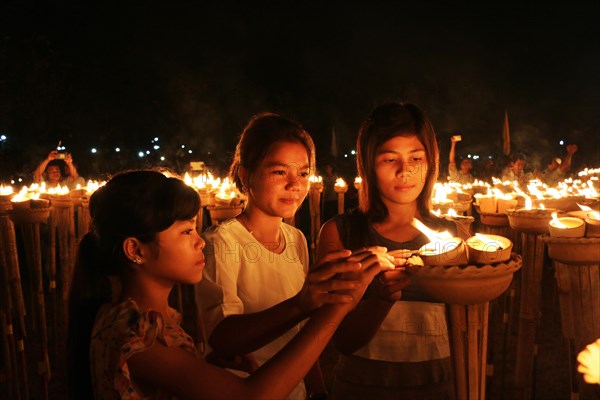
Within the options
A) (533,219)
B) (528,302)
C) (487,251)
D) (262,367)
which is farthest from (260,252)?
(528,302)

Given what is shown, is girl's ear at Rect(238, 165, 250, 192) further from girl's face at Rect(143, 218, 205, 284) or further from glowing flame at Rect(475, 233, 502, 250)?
glowing flame at Rect(475, 233, 502, 250)

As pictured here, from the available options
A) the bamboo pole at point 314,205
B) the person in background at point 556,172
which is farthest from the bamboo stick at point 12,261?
the person in background at point 556,172

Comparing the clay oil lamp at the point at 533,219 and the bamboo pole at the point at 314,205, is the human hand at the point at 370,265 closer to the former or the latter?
the clay oil lamp at the point at 533,219

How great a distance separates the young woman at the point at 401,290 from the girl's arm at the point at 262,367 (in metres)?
0.36

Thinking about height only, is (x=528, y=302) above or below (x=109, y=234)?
below

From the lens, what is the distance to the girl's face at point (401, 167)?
225cm

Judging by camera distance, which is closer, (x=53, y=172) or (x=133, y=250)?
(x=133, y=250)

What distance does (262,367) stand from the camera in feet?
5.21

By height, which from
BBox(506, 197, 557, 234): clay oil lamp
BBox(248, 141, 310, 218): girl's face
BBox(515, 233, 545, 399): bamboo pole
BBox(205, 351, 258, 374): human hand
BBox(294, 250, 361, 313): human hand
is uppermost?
BBox(248, 141, 310, 218): girl's face

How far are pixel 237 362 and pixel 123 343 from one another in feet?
1.41

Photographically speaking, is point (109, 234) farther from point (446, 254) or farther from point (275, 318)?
point (446, 254)

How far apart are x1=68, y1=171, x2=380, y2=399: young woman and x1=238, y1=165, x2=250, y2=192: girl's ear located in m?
0.37

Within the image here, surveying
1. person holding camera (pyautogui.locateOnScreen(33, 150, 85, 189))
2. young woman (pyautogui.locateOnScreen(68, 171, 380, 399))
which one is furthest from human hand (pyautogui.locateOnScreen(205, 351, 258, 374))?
person holding camera (pyautogui.locateOnScreen(33, 150, 85, 189))

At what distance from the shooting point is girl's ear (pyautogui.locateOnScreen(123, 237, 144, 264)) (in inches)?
75.7
